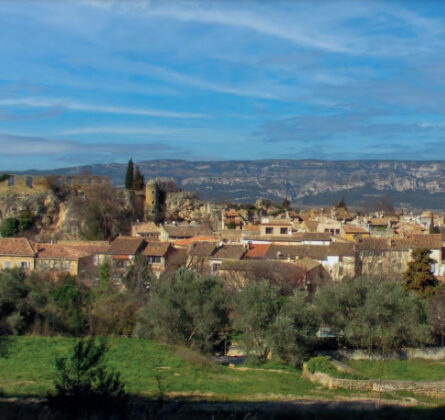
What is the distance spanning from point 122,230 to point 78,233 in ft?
13.1

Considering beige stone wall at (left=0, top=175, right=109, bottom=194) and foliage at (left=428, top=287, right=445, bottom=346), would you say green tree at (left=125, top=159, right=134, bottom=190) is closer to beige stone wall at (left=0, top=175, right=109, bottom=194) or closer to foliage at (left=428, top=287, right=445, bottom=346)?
beige stone wall at (left=0, top=175, right=109, bottom=194)

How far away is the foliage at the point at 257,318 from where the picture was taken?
21.5 meters

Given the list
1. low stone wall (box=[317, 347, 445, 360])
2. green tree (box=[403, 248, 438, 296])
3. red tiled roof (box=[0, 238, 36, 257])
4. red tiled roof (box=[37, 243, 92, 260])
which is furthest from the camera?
red tiled roof (box=[0, 238, 36, 257])

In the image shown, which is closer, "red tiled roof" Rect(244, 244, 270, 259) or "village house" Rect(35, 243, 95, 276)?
"village house" Rect(35, 243, 95, 276)

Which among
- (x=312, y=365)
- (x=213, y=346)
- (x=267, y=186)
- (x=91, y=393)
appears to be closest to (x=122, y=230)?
(x=213, y=346)

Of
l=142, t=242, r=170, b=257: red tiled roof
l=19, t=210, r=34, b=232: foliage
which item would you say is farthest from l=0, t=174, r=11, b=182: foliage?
l=142, t=242, r=170, b=257: red tiled roof

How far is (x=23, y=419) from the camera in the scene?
Result: 8453 millimetres

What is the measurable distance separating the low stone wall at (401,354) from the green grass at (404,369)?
0.32 m

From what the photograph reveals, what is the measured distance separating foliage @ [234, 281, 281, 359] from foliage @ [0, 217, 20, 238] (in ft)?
95.4

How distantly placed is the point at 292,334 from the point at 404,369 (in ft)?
14.5

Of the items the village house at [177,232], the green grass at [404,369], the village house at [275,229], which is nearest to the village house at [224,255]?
the village house at [177,232]

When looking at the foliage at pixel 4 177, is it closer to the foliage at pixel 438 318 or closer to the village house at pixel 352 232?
the village house at pixel 352 232

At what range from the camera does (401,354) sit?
2311 cm

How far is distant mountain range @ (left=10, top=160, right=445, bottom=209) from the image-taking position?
12538 cm
